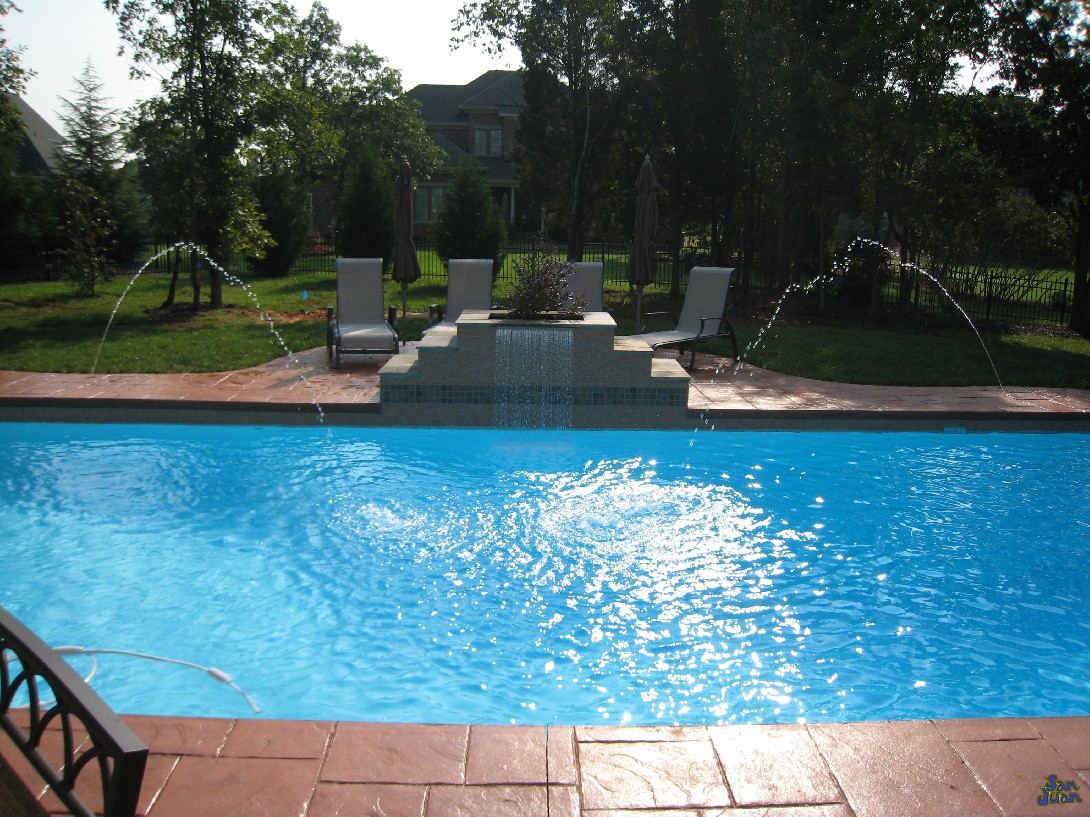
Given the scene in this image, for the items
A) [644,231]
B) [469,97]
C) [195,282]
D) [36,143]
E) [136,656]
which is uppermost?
[469,97]

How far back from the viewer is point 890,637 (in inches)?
211

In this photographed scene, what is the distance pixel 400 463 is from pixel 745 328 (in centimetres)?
907

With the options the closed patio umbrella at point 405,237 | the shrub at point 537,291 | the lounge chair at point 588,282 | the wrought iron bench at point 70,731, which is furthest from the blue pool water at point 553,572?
the closed patio umbrella at point 405,237

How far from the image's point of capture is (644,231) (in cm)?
1306

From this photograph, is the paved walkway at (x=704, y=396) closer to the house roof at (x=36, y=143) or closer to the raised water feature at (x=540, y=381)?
the raised water feature at (x=540, y=381)

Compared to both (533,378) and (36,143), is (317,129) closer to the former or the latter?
(533,378)

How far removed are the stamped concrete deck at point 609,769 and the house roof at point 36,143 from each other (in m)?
31.4

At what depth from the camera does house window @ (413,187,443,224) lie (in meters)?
40.9

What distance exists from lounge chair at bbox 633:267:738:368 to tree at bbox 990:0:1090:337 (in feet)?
23.0

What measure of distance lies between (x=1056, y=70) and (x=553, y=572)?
44.6 feet

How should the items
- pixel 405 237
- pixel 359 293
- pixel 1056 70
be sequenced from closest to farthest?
pixel 359 293 < pixel 405 237 < pixel 1056 70

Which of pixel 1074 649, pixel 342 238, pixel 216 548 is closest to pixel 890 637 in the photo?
pixel 1074 649

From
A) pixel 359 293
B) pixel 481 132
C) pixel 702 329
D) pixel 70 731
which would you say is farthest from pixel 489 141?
pixel 70 731

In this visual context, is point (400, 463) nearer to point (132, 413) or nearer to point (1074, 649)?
point (132, 413)
